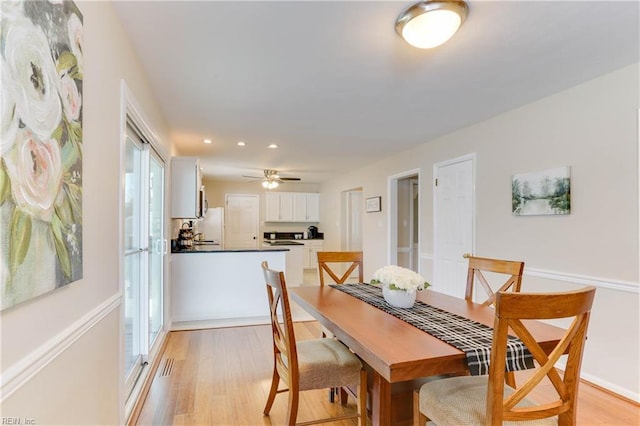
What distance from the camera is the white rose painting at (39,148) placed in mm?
769

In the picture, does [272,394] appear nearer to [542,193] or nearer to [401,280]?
[401,280]

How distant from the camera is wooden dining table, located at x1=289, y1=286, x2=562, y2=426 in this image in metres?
1.19

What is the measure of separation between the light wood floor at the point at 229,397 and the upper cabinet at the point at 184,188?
1.51 meters

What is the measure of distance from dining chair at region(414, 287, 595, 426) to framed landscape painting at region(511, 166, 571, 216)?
73.1 inches

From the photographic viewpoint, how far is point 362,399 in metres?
1.75

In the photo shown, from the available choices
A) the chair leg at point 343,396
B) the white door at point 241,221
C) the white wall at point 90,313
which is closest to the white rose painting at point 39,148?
the white wall at point 90,313

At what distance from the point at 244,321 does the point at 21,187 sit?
3.58m

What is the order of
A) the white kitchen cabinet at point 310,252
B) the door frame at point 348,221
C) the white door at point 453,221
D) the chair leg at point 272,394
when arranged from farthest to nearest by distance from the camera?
the white kitchen cabinet at point 310,252
the door frame at point 348,221
the white door at point 453,221
the chair leg at point 272,394

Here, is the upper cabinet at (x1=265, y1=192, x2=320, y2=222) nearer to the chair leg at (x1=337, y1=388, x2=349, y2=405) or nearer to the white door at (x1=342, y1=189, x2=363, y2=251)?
the white door at (x1=342, y1=189, x2=363, y2=251)

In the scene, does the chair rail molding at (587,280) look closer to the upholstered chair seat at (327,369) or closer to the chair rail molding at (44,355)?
the upholstered chair seat at (327,369)

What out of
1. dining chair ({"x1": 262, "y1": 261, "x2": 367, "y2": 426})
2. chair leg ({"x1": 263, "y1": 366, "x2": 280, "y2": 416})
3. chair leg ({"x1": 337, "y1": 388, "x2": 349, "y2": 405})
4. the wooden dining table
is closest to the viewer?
the wooden dining table

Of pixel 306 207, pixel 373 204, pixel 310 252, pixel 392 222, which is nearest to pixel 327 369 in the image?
pixel 392 222

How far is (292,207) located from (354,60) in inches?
259

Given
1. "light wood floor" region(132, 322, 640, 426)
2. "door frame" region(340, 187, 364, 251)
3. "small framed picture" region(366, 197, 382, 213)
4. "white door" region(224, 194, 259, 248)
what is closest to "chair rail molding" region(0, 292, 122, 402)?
"light wood floor" region(132, 322, 640, 426)
